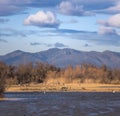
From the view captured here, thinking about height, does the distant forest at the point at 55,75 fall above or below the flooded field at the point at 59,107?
above

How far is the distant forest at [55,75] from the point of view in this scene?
16075cm

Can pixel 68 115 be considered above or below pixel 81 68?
below

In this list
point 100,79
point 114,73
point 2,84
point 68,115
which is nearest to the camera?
point 68,115

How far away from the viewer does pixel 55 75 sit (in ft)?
581

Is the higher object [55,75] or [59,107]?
[55,75]

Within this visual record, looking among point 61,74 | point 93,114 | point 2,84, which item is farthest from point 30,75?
point 93,114

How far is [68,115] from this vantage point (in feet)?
177

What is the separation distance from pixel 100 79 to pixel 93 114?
382ft

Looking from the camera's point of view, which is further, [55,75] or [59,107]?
[55,75]

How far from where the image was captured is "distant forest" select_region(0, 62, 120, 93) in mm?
160750

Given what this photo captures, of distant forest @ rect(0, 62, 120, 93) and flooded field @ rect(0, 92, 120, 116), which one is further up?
distant forest @ rect(0, 62, 120, 93)

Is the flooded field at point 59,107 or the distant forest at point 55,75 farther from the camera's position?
the distant forest at point 55,75

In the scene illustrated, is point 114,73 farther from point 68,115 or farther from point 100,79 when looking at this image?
point 68,115

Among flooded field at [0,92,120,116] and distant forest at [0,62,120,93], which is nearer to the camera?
flooded field at [0,92,120,116]
